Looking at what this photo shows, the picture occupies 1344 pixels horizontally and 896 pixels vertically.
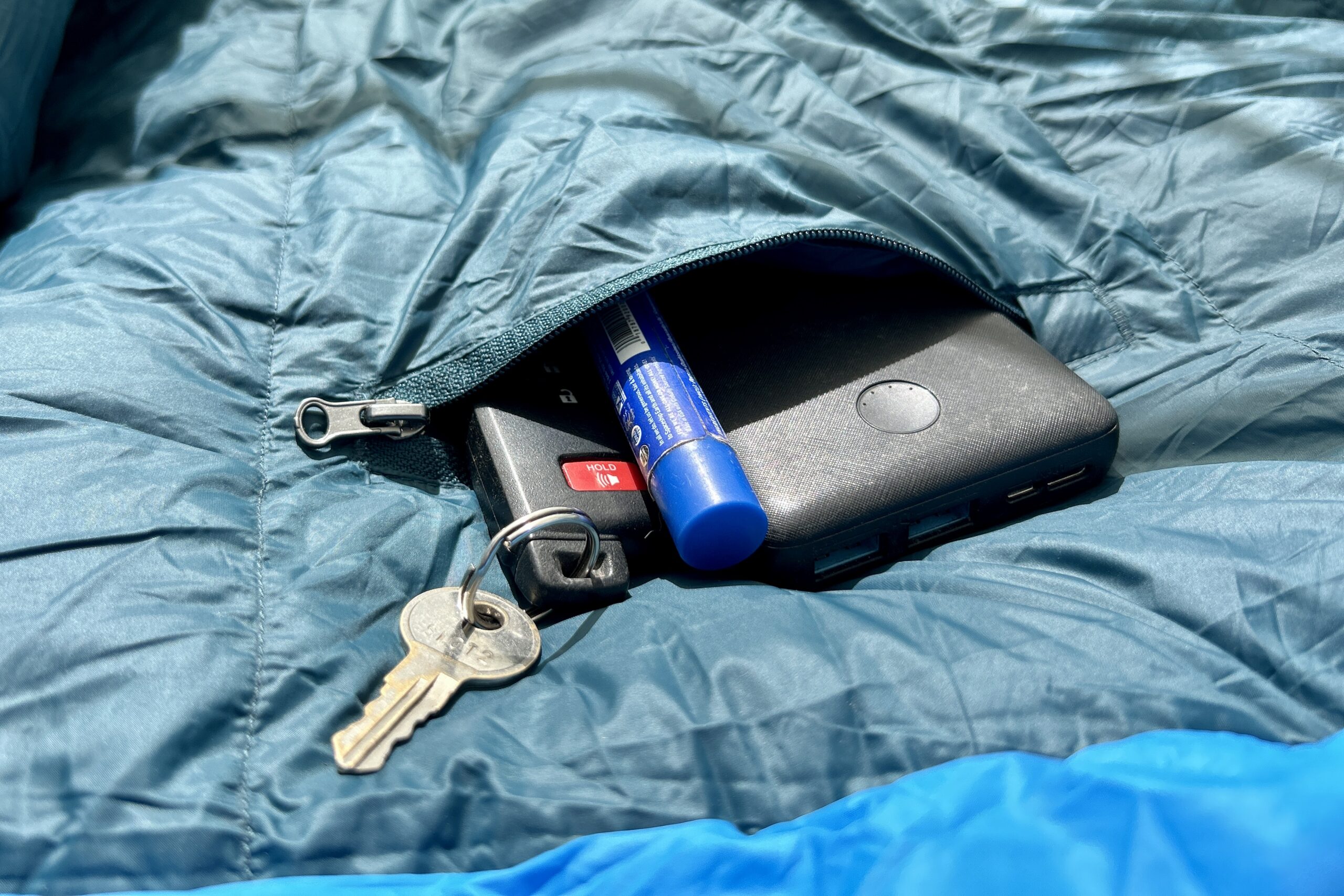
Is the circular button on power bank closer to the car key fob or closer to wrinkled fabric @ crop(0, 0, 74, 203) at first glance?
the car key fob

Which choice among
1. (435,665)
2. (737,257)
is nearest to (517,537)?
(435,665)

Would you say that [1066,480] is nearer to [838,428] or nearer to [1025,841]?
[838,428]

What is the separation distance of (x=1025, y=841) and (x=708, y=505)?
29 centimetres

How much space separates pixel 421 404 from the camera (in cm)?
80

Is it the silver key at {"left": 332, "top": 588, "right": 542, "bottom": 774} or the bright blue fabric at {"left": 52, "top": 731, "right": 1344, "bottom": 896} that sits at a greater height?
the bright blue fabric at {"left": 52, "top": 731, "right": 1344, "bottom": 896}

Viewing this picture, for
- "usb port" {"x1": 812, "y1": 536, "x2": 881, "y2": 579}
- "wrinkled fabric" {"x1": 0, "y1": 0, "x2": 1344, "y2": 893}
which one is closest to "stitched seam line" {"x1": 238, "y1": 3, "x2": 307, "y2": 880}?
"wrinkled fabric" {"x1": 0, "y1": 0, "x2": 1344, "y2": 893}

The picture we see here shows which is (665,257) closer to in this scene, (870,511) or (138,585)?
(870,511)

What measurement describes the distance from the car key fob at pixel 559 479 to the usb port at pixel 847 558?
0.12m

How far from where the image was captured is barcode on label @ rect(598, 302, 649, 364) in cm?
80

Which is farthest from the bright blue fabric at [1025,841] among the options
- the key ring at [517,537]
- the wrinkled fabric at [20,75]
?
the wrinkled fabric at [20,75]

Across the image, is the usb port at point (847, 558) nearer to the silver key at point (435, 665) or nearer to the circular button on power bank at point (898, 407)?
the circular button on power bank at point (898, 407)

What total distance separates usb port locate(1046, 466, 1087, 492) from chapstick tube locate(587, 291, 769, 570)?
10.2 inches

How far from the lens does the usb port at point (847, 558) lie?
2.47 feet

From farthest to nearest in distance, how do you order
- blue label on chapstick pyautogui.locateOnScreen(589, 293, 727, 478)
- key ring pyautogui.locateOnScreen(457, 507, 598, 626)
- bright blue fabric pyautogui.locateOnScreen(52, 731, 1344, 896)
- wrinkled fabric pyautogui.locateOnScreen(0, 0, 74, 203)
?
wrinkled fabric pyautogui.locateOnScreen(0, 0, 74, 203)
blue label on chapstick pyautogui.locateOnScreen(589, 293, 727, 478)
key ring pyautogui.locateOnScreen(457, 507, 598, 626)
bright blue fabric pyautogui.locateOnScreen(52, 731, 1344, 896)
